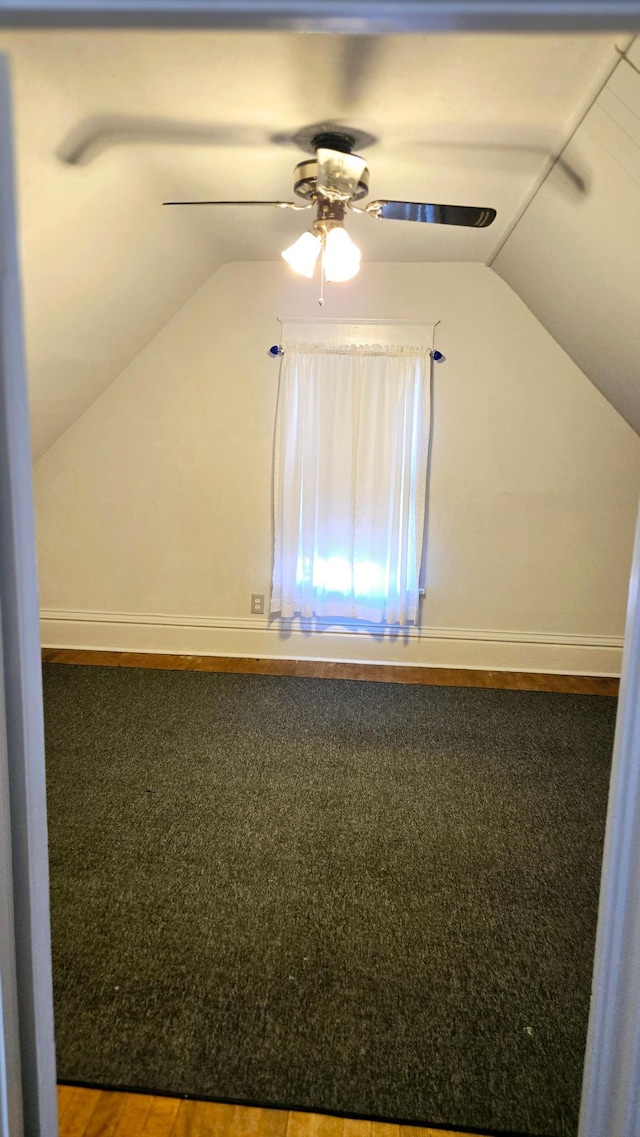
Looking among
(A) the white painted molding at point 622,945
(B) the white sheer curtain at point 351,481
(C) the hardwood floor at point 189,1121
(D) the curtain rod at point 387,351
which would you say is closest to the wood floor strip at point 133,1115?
(C) the hardwood floor at point 189,1121

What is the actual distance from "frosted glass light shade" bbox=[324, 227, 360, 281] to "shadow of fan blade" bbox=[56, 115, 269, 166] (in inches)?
15.1

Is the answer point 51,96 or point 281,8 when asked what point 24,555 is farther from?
point 51,96

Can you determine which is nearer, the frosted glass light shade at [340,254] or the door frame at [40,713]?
the door frame at [40,713]

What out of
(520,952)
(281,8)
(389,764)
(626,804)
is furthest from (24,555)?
(389,764)

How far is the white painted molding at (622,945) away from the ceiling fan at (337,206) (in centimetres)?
176

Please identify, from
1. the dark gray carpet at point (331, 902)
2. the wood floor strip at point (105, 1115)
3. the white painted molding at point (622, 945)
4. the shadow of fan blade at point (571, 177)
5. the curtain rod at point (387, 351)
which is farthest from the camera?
the curtain rod at point (387, 351)

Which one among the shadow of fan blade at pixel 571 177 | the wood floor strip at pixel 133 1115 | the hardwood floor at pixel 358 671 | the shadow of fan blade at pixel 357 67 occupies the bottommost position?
the wood floor strip at pixel 133 1115

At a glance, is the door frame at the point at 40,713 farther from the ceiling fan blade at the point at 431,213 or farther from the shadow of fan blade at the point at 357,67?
the ceiling fan blade at the point at 431,213

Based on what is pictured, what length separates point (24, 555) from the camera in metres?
0.89

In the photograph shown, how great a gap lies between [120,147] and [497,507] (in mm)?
2843

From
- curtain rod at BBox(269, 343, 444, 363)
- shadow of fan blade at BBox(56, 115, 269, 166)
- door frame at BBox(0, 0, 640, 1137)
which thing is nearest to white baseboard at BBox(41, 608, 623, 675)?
curtain rod at BBox(269, 343, 444, 363)

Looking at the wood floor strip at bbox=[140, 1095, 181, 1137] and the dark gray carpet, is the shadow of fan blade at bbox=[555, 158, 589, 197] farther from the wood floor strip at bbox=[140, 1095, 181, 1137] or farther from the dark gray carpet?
the wood floor strip at bbox=[140, 1095, 181, 1137]

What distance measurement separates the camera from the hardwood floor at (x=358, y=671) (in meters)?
4.30

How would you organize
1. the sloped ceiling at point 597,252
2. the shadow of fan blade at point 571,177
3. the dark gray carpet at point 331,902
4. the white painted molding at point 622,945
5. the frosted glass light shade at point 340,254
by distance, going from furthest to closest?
the frosted glass light shade at point 340,254 < the shadow of fan blade at point 571,177 < the sloped ceiling at point 597,252 < the dark gray carpet at point 331,902 < the white painted molding at point 622,945
